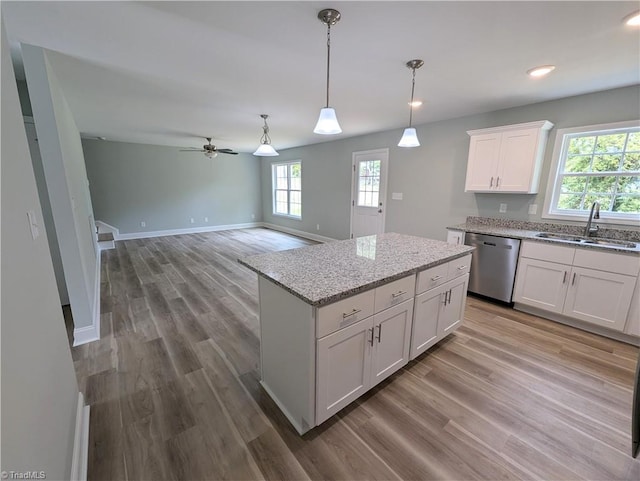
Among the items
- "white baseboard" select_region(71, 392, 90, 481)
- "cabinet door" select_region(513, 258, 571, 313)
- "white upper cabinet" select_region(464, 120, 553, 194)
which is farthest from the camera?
"white upper cabinet" select_region(464, 120, 553, 194)

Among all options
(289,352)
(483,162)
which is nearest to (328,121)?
(289,352)

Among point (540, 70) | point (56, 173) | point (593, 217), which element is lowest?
point (593, 217)

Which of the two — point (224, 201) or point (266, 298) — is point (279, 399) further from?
point (224, 201)

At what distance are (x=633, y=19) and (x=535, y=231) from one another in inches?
86.7

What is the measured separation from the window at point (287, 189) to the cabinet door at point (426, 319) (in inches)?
216

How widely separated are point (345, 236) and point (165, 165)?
5.17m

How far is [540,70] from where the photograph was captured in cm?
231

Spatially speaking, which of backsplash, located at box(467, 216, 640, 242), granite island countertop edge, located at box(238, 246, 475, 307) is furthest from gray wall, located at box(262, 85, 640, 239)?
granite island countertop edge, located at box(238, 246, 475, 307)

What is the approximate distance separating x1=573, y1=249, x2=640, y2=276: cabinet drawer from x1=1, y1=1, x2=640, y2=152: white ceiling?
1.63 meters

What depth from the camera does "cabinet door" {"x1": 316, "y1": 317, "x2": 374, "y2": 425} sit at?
141 cm

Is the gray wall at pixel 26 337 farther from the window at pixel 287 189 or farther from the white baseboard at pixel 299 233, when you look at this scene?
the window at pixel 287 189

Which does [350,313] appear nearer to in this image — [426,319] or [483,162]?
[426,319]

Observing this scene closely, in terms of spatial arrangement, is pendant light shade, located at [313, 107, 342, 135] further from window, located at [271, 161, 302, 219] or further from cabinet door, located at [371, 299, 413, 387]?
window, located at [271, 161, 302, 219]

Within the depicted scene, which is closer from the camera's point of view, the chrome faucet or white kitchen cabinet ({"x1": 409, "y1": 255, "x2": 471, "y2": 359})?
white kitchen cabinet ({"x1": 409, "y1": 255, "x2": 471, "y2": 359})
